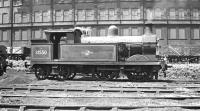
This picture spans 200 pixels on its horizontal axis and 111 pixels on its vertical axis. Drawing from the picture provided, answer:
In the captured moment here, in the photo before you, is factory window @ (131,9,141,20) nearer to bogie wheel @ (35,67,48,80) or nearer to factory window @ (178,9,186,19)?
factory window @ (178,9,186,19)

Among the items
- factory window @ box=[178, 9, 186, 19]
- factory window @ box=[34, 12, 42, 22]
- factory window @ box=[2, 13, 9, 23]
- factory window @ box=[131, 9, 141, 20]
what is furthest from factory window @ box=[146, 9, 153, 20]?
factory window @ box=[2, 13, 9, 23]

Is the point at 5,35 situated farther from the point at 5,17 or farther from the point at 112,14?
the point at 112,14

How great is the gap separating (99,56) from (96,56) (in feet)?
0.55

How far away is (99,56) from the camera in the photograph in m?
14.0

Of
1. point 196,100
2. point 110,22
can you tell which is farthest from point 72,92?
point 110,22

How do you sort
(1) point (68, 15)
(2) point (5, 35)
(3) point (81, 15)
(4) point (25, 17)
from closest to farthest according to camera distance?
1. (3) point (81, 15)
2. (1) point (68, 15)
3. (4) point (25, 17)
4. (2) point (5, 35)

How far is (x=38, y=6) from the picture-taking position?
3838 cm

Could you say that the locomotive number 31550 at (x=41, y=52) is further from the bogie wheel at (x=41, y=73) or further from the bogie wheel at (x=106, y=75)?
the bogie wheel at (x=106, y=75)

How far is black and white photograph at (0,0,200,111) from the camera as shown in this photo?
8.04m

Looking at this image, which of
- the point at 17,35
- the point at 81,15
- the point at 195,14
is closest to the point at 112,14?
the point at 81,15

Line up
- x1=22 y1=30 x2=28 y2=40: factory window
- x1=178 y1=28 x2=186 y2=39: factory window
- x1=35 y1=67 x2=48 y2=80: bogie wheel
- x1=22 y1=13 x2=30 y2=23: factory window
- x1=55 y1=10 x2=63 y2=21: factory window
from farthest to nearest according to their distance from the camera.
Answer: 1. x1=22 y1=30 x2=28 y2=40: factory window
2. x1=22 y1=13 x2=30 y2=23: factory window
3. x1=55 y1=10 x2=63 y2=21: factory window
4. x1=178 y1=28 x2=186 y2=39: factory window
5. x1=35 y1=67 x2=48 y2=80: bogie wheel

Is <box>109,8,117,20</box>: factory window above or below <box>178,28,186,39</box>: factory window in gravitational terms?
above

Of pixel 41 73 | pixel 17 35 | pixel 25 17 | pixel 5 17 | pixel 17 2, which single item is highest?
pixel 17 2

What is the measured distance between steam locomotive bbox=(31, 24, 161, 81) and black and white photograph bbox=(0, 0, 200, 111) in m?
0.05
